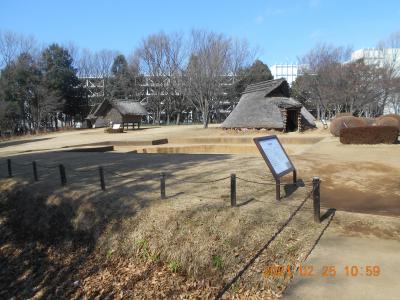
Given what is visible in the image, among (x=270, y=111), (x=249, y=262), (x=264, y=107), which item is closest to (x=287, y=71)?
(x=264, y=107)

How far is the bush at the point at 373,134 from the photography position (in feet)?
50.7

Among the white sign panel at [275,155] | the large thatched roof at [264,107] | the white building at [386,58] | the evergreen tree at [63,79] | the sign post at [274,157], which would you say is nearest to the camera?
the sign post at [274,157]

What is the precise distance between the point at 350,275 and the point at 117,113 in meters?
40.6

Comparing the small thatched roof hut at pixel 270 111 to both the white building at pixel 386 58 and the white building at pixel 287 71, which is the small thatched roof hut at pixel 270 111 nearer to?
the white building at pixel 386 58

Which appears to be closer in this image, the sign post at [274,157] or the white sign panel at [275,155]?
the sign post at [274,157]

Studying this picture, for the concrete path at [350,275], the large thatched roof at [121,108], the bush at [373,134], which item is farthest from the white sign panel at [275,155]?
the large thatched roof at [121,108]

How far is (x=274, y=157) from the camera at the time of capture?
6750mm

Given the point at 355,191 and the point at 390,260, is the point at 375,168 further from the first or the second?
the point at 390,260

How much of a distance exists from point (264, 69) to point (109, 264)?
5164cm

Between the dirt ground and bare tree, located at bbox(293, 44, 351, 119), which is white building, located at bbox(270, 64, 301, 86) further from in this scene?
the dirt ground

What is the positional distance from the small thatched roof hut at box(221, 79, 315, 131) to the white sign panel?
18797 millimetres

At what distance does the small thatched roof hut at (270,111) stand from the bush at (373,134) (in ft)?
31.9

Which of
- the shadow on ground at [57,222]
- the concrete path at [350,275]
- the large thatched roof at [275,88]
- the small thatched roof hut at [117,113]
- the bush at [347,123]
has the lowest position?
the shadow on ground at [57,222]

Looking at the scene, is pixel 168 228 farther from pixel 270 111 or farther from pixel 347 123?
pixel 270 111
